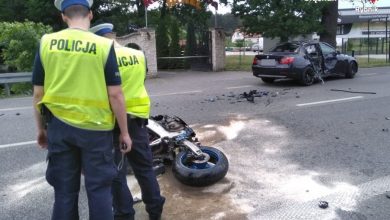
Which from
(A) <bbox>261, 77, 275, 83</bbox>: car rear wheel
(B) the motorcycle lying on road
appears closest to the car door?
(A) <bbox>261, 77, 275, 83</bbox>: car rear wheel

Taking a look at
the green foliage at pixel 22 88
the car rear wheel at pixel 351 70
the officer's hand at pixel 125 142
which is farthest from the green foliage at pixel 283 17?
the officer's hand at pixel 125 142

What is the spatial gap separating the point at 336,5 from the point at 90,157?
2182 cm

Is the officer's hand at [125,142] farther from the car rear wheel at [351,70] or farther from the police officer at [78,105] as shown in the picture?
the car rear wheel at [351,70]

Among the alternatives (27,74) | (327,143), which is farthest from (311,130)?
(27,74)

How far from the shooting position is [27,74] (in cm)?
1424

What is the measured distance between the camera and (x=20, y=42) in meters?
16.5

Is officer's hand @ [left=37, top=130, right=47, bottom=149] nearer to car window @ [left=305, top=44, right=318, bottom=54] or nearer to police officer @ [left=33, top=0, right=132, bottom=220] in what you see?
police officer @ [left=33, top=0, right=132, bottom=220]

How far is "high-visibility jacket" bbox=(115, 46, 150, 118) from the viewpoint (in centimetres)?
346

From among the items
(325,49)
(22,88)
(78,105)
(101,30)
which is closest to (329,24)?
(325,49)

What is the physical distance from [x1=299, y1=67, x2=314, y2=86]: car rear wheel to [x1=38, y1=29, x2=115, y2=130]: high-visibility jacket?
37.3 ft

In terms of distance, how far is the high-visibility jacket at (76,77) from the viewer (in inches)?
108

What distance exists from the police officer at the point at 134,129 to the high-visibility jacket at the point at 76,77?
60cm

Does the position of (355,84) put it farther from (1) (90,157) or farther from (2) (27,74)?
(1) (90,157)

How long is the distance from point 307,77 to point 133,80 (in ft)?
36.1
